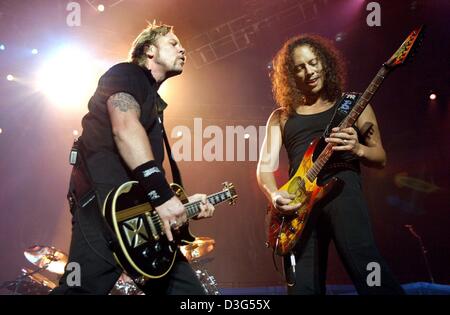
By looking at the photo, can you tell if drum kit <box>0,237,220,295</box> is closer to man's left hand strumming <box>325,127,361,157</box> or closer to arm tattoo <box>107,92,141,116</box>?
man's left hand strumming <box>325,127,361,157</box>

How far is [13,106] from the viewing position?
8344 millimetres

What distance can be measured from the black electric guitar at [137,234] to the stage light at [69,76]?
619 centimetres

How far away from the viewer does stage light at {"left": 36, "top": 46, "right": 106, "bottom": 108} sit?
7.57m

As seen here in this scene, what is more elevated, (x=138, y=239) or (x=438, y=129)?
(x=138, y=239)

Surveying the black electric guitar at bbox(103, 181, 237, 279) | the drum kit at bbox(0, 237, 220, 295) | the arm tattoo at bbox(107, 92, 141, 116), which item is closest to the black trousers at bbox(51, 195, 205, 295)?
the black electric guitar at bbox(103, 181, 237, 279)

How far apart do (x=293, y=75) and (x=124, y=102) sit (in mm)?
1816

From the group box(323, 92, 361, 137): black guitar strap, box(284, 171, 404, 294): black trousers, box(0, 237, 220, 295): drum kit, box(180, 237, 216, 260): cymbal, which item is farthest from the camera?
box(180, 237, 216, 260): cymbal

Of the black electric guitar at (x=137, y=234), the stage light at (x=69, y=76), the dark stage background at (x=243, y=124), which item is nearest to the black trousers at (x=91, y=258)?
the black electric guitar at (x=137, y=234)

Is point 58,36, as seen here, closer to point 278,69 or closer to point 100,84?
point 278,69

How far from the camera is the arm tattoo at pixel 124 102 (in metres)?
2.23

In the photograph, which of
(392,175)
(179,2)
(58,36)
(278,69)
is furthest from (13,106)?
(392,175)

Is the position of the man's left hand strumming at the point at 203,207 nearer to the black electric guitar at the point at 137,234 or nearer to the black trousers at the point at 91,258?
the black electric guitar at the point at 137,234

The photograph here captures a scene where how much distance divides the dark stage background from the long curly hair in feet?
12.6

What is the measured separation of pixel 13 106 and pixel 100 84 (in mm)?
7031
